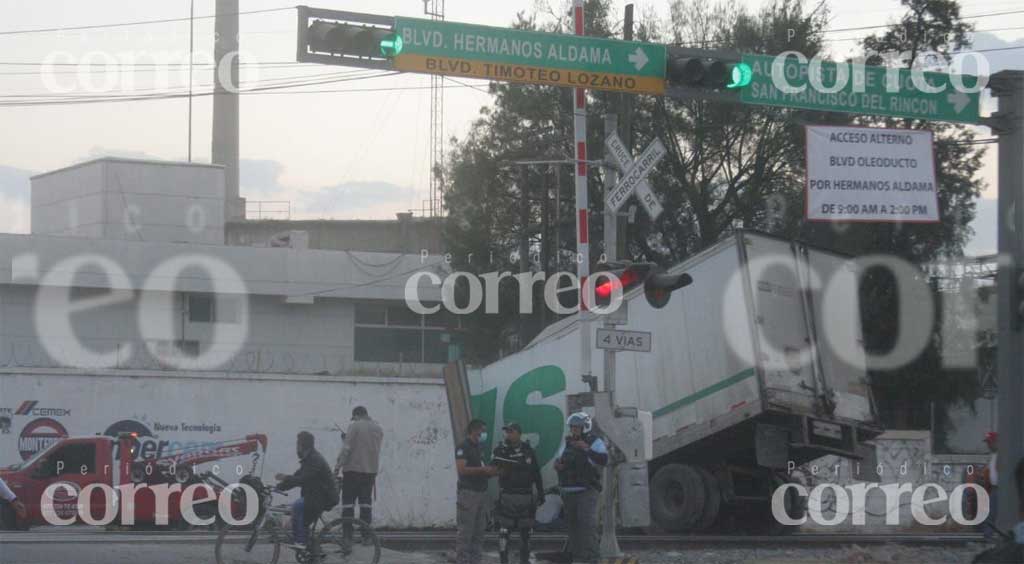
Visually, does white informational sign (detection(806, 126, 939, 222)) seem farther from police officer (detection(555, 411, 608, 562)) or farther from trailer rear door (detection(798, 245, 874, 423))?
trailer rear door (detection(798, 245, 874, 423))

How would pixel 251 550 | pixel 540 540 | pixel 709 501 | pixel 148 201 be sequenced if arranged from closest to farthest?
pixel 251 550 < pixel 540 540 < pixel 709 501 < pixel 148 201

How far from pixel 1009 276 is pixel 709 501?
30.2 ft

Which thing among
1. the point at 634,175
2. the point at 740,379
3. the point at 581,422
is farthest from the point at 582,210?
the point at 740,379

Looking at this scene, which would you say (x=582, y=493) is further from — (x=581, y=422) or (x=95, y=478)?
(x=95, y=478)

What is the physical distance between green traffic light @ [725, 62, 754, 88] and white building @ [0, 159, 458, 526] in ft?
38.8

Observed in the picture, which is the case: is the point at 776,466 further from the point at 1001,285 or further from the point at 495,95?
the point at 495,95

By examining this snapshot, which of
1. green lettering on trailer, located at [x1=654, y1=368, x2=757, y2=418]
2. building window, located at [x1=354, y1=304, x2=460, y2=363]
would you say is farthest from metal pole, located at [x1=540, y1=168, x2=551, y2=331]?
green lettering on trailer, located at [x1=654, y1=368, x2=757, y2=418]

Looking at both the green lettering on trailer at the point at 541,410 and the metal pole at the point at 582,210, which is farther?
the green lettering on trailer at the point at 541,410

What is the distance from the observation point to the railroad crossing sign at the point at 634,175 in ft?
47.1

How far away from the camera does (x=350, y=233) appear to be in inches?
2457

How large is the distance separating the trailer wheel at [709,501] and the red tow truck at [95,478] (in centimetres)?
775

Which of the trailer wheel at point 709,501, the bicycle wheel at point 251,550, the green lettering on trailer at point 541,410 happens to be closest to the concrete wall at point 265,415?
the green lettering on trailer at point 541,410

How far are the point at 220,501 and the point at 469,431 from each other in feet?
25.1

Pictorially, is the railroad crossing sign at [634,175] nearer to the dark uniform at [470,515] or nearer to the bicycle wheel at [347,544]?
the dark uniform at [470,515]
